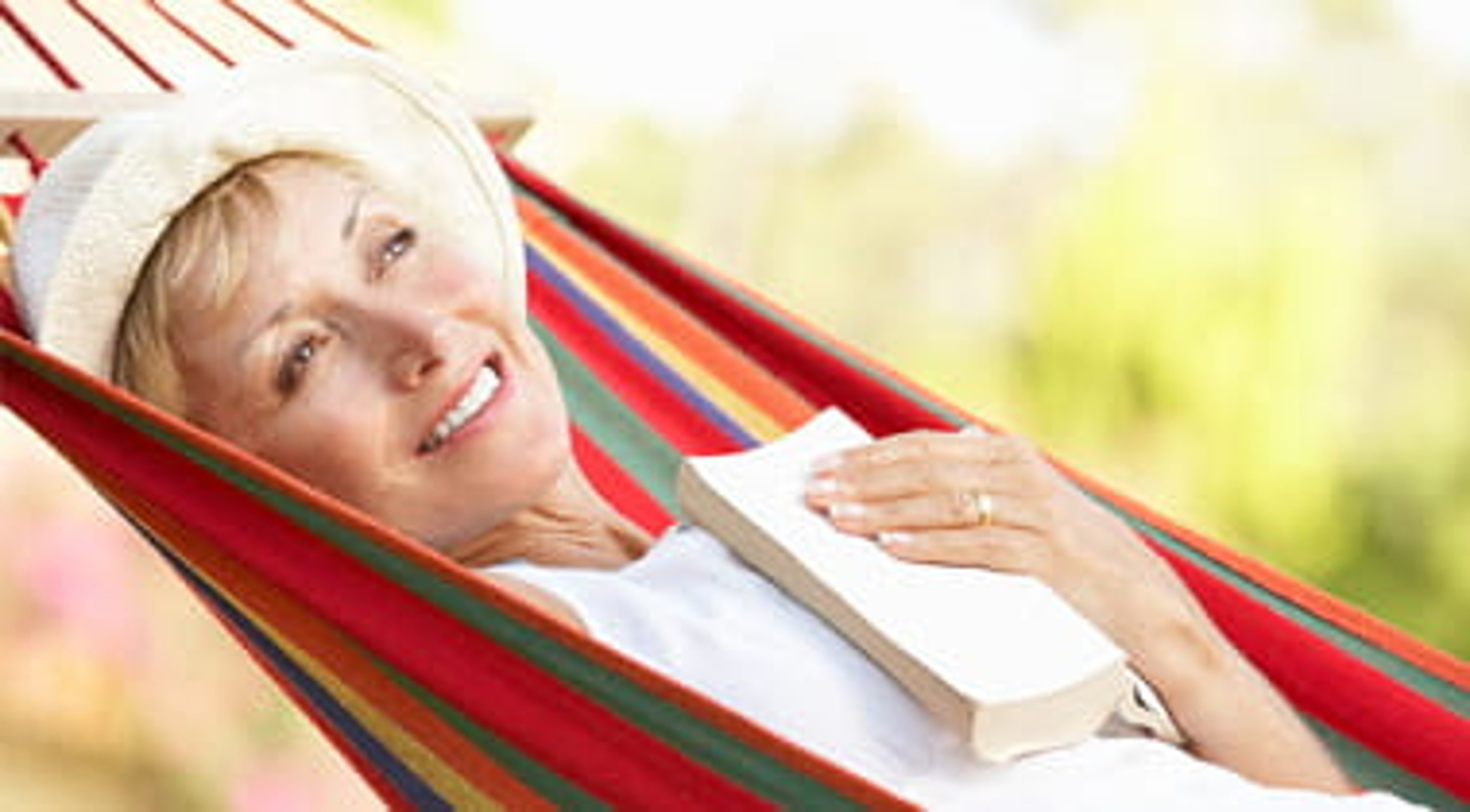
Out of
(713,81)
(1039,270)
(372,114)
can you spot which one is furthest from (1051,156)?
(372,114)

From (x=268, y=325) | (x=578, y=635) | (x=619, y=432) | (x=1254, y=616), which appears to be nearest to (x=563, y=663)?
(x=578, y=635)

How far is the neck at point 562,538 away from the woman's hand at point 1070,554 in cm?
27

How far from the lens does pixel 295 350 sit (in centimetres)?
198

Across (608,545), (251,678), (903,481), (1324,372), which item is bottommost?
(251,678)

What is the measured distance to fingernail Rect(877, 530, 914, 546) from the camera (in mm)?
1876

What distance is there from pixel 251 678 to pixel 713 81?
2891mm

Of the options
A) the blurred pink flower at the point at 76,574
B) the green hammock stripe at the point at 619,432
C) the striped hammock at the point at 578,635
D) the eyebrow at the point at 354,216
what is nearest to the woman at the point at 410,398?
the eyebrow at the point at 354,216

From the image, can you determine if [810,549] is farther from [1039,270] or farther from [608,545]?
[1039,270]

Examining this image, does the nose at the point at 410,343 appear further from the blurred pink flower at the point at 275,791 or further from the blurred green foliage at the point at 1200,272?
the blurred green foliage at the point at 1200,272

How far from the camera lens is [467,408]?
78.7 inches

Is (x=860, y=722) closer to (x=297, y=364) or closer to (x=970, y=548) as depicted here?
(x=970, y=548)

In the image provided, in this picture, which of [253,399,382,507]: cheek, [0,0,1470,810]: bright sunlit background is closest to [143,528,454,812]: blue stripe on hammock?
[253,399,382,507]: cheek

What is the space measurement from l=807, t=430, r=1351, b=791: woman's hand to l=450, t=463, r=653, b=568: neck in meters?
0.27

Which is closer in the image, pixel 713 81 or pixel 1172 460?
pixel 1172 460
